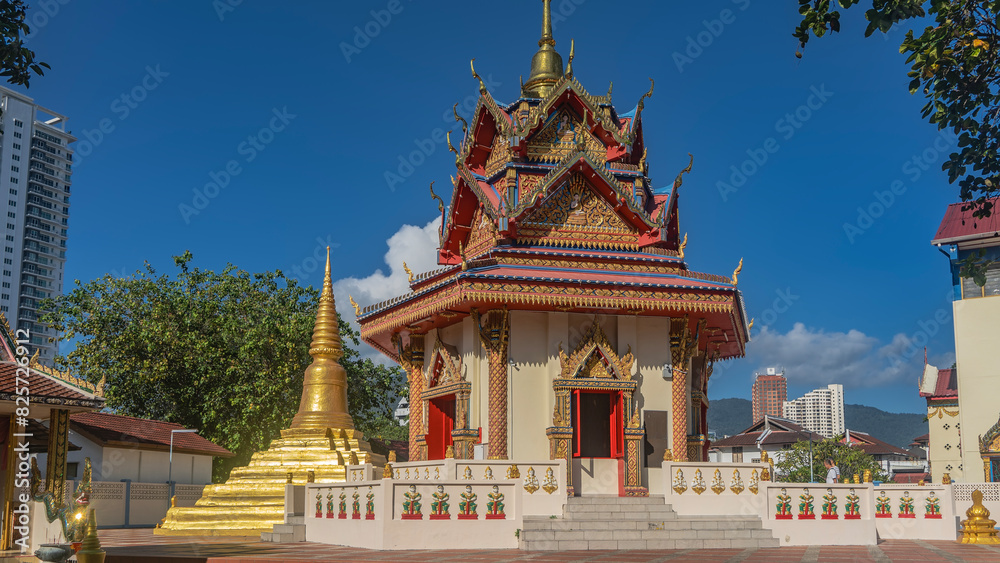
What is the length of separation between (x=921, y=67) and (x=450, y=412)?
1409 cm

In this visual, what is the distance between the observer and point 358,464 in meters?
18.7

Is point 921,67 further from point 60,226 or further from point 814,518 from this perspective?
point 60,226

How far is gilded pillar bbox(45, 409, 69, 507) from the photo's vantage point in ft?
44.6

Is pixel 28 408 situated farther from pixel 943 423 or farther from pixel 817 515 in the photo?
pixel 943 423

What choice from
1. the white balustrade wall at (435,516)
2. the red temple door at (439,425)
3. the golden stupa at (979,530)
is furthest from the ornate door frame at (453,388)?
the golden stupa at (979,530)

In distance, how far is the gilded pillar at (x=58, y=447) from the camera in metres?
13.6

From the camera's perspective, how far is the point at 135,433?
27.8 m

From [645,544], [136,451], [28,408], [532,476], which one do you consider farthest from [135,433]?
[645,544]

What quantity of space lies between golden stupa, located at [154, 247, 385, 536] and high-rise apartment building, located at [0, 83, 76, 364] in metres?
100

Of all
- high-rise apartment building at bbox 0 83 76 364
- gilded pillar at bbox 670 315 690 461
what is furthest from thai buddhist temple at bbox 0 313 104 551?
high-rise apartment building at bbox 0 83 76 364

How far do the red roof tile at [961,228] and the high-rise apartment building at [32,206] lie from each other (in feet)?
335

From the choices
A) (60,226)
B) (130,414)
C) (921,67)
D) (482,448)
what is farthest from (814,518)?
(60,226)

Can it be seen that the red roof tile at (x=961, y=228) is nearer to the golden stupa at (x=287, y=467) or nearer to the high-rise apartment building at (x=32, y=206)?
the golden stupa at (x=287, y=467)

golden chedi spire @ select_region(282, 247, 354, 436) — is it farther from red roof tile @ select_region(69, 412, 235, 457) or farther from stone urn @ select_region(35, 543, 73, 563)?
stone urn @ select_region(35, 543, 73, 563)
